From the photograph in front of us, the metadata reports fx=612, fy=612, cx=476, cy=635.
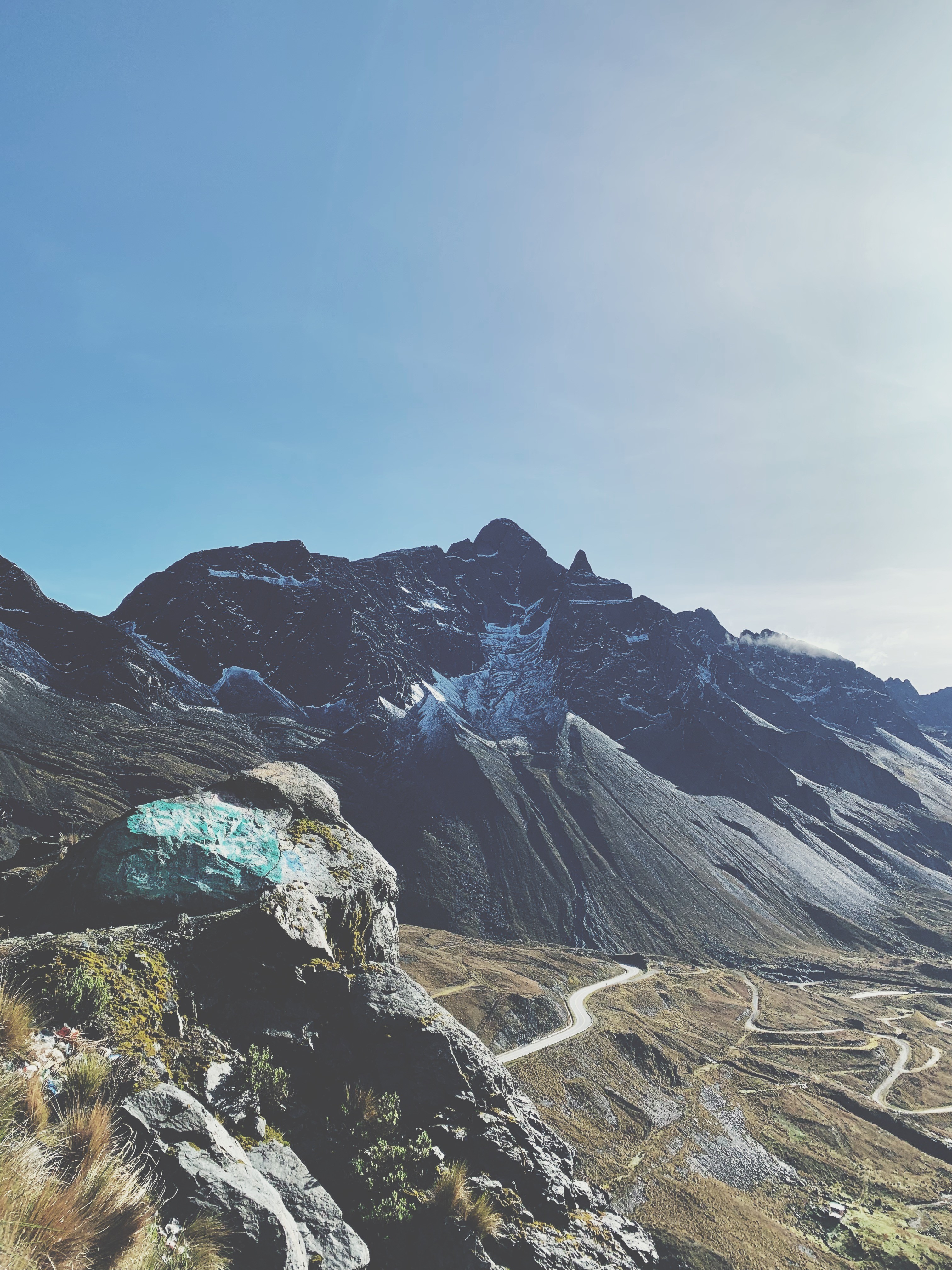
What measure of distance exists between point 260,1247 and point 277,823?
8361 mm

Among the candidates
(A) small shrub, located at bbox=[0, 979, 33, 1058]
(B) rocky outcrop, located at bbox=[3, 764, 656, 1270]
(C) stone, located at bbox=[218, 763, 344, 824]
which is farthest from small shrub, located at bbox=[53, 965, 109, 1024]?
(C) stone, located at bbox=[218, 763, 344, 824]

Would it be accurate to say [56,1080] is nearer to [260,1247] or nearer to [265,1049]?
[260,1247]

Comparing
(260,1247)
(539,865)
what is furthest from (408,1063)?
(539,865)

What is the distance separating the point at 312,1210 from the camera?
747 cm

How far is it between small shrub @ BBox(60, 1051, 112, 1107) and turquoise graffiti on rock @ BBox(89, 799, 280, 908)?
205 inches

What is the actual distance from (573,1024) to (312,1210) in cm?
6901

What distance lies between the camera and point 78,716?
163 metres

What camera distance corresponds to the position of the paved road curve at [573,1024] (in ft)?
181

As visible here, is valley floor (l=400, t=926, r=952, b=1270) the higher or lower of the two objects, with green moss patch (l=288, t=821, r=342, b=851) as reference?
lower

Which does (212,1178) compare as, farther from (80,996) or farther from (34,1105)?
(80,996)

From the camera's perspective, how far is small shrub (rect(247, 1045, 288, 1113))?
862cm

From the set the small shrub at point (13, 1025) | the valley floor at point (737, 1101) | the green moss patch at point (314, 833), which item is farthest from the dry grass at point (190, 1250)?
the valley floor at point (737, 1101)

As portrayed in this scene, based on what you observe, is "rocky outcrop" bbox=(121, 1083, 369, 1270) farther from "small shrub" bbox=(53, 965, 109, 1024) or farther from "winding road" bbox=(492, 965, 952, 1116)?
"winding road" bbox=(492, 965, 952, 1116)

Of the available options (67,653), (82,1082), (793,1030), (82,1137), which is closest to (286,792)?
(82,1082)
